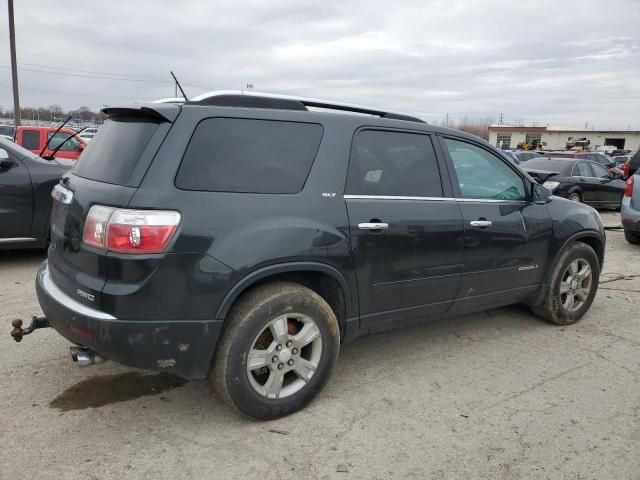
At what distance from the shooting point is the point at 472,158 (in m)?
4.12

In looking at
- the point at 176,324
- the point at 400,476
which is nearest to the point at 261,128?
the point at 176,324

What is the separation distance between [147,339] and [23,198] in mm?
4334

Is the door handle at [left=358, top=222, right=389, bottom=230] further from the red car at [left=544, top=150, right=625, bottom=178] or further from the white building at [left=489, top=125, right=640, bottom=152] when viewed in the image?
the white building at [left=489, top=125, right=640, bottom=152]

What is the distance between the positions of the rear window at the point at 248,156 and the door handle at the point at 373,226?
472 millimetres

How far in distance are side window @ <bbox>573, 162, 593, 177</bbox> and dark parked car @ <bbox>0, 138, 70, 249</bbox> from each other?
41.0ft

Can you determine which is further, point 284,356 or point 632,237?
point 632,237

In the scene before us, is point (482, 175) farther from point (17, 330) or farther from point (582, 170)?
point (582, 170)

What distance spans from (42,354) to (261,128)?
2419mm

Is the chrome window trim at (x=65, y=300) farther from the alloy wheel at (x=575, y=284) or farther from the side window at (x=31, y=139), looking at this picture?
the side window at (x=31, y=139)

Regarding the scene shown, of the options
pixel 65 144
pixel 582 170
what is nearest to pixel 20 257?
pixel 65 144

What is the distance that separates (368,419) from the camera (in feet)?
10.4

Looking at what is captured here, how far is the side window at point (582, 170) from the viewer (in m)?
13.9

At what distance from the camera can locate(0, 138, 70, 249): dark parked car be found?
600cm

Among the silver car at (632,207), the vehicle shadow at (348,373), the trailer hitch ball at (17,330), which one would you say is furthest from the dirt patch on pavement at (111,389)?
the silver car at (632,207)
